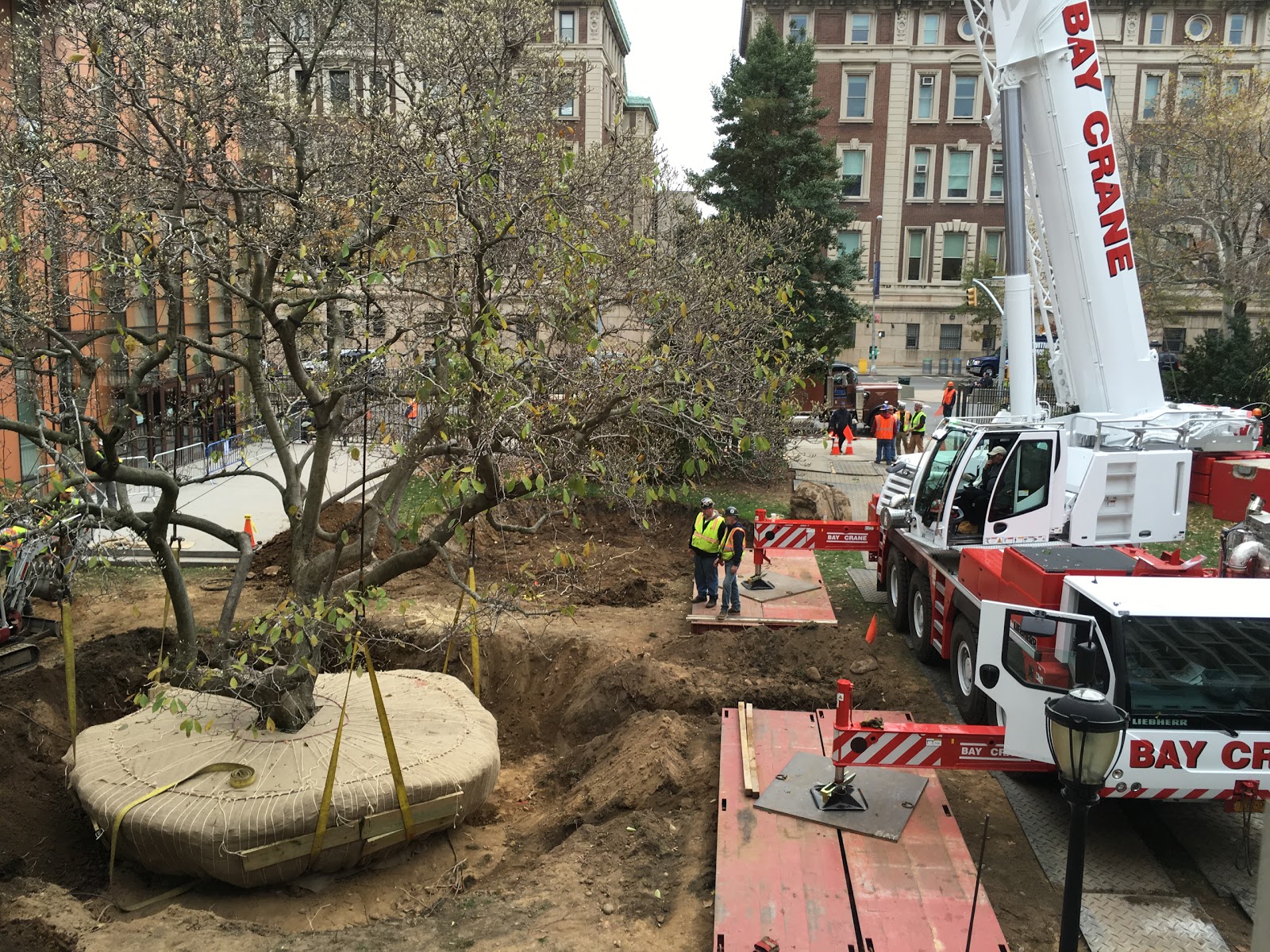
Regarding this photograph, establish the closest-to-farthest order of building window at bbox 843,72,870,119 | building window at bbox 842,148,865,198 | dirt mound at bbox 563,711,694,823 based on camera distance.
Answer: dirt mound at bbox 563,711,694,823, building window at bbox 843,72,870,119, building window at bbox 842,148,865,198

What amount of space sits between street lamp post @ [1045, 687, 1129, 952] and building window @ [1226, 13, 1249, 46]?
56.8 m

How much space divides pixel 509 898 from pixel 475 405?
3480mm

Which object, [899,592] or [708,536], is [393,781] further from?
[899,592]

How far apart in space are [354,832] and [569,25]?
43.7m

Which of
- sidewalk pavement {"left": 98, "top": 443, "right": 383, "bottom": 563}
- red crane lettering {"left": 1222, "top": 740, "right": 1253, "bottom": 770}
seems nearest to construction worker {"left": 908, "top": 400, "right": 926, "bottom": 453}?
sidewalk pavement {"left": 98, "top": 443, "right": 383, "bottom": 563}

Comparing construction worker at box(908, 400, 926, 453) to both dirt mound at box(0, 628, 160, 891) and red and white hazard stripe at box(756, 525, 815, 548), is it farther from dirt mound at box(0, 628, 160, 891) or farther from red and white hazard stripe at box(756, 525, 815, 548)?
dirt mound at box(0, 628, 160, 891)

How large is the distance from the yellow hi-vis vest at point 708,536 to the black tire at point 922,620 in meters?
2.54

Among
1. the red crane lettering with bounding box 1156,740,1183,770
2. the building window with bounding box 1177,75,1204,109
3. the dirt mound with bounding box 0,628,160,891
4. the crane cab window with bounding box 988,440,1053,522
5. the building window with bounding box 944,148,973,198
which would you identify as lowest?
the dirt mound with bounding box 0,628,160,891

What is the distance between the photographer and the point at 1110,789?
6410 millimetres

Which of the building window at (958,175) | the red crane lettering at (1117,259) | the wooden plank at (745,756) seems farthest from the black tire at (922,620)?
the building window at (958,175)

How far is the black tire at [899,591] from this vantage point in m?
12.3

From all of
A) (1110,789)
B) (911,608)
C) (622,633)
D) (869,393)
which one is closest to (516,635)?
A: (622,633)

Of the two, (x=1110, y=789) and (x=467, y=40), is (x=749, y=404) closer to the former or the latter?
(x=467, y=40)

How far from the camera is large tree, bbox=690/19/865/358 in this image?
1209 inches
